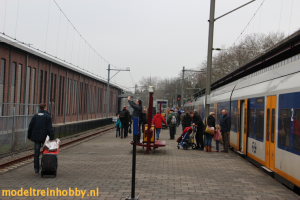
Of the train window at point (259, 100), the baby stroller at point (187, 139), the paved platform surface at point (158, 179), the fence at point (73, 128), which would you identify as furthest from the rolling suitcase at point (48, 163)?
the fence at point (73, 128)

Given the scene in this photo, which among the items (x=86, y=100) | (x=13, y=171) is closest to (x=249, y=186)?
(x=13, y=171)

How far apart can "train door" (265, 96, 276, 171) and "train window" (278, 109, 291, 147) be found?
2.23ft

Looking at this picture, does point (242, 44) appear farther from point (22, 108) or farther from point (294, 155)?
point (294, 155)

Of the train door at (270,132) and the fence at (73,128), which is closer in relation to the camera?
the train door at (270,132)

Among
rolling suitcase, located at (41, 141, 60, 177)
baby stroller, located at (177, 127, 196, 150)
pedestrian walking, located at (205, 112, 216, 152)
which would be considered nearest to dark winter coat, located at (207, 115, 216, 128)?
pedestrian walking, located at (205, 112, 216, 152)

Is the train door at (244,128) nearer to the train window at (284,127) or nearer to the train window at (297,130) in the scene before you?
the train window at (284,127)

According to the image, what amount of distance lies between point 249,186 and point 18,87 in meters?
20.2

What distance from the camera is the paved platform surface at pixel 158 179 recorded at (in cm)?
704

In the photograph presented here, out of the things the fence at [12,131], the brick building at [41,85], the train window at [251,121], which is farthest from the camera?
the brick building at [41,85]

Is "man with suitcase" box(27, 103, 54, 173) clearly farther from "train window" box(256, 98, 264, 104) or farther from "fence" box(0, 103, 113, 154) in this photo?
"train window" box(256, 98, 264, 104)

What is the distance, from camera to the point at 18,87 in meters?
24.7

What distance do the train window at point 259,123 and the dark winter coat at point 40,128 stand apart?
582 cm

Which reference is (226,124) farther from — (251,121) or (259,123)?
(259,123)

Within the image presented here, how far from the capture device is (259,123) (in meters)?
11.0
